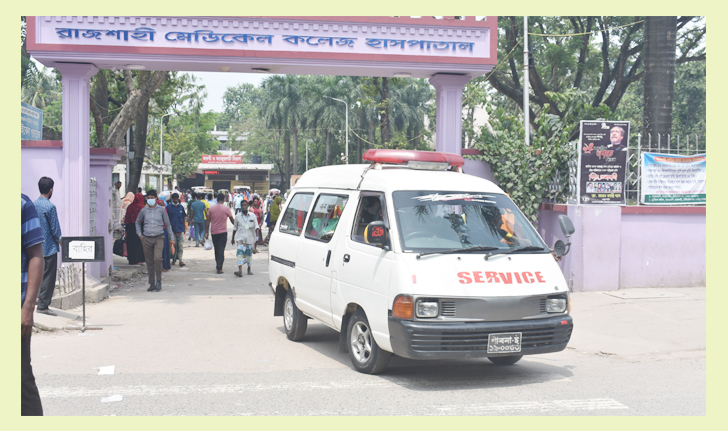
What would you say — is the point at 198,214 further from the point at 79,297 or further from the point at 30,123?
the point at 79,297

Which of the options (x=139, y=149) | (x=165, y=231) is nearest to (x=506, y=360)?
(x=165, y=231)

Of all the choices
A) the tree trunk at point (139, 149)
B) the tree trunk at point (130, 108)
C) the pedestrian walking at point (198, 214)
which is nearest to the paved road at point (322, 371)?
the tree trunk at point (130, 108)

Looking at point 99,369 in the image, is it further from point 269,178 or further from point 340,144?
point 269,178

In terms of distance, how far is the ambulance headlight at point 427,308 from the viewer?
5992mm

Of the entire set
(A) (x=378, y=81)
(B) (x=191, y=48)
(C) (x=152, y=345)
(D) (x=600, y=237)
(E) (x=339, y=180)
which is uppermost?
(A) (x=378, y=81)

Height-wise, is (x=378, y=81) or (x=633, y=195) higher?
(x=378, y=81)

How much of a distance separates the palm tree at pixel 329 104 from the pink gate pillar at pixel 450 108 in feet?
154

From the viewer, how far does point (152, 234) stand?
40.6 ft

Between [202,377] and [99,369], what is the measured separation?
1164 millimetres

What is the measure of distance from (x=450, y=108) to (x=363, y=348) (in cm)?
717

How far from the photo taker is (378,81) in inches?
1018

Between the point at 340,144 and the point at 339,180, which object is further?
the point at 340,144

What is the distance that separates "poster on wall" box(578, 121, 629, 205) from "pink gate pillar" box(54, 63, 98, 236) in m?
8.73

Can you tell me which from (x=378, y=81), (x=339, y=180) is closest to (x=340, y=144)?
(x=378, y=81)
